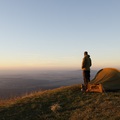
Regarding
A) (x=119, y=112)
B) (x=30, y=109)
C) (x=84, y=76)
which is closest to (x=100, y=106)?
(x=119, y=112)

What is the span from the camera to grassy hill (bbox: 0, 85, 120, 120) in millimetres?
15430

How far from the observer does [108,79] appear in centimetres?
2194

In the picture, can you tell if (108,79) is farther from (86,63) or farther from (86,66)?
(86,63)

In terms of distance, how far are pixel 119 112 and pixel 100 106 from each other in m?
1.86

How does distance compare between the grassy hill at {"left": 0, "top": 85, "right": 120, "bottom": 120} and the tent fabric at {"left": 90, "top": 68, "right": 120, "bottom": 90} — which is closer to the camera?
the grassy hill at {"left": 0, "top": 85, "right": 120, "bottom": 120}

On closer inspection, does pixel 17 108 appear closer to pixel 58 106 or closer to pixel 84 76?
pixel 58 106

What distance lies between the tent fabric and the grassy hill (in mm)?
1436

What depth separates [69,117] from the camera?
617 inches

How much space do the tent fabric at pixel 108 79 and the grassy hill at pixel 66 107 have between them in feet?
4.71

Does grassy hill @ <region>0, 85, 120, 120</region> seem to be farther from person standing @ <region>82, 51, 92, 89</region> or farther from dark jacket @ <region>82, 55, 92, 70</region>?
dark jacket @ <region>82, 55, 92, 70</region>

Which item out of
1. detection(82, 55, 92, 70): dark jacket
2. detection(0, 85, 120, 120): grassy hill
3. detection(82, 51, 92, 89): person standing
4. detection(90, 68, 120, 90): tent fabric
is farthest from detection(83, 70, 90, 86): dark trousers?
detection(0, 85, 120, 120): grassy hill

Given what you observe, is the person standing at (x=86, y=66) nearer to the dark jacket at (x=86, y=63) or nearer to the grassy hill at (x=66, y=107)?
the dark jacket at (x=86, y=63)

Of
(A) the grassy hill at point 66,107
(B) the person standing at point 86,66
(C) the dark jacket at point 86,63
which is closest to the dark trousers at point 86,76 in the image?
(B) the person standing at point 86,66

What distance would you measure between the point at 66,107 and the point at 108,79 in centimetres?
560
